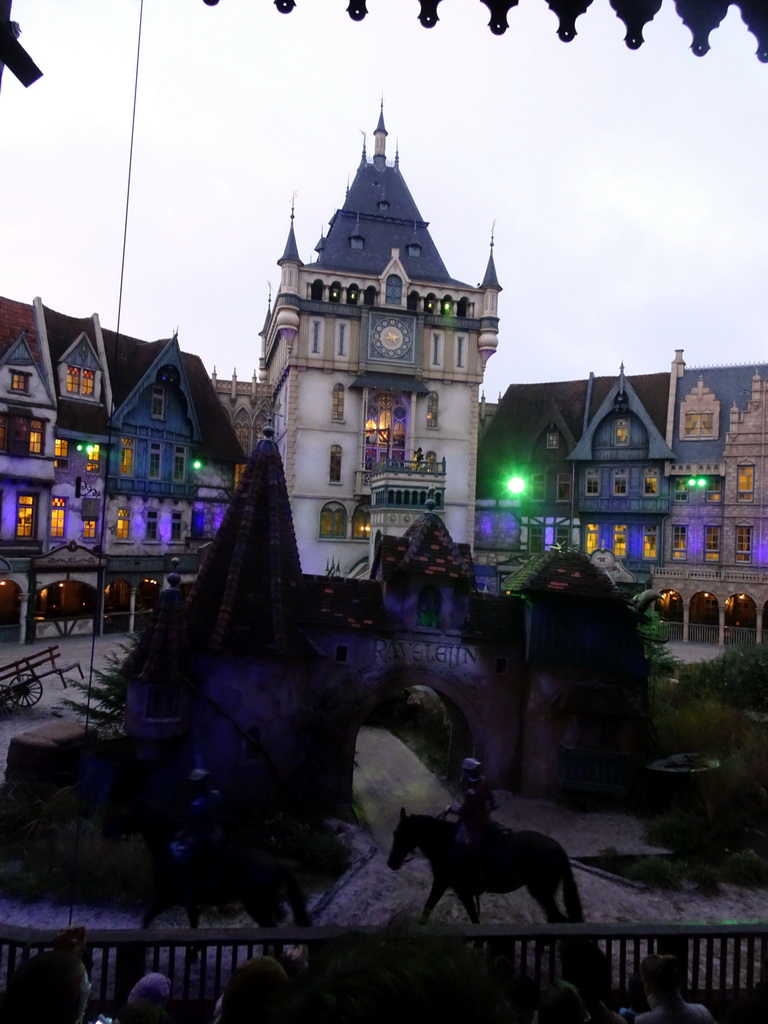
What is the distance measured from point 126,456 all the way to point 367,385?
1300 cm

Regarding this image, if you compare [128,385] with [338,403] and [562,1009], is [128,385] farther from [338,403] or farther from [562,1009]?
[562,1009]

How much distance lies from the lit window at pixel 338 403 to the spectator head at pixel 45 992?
1360 inches

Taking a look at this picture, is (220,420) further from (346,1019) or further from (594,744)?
(346,1019)

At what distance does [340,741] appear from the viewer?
12.4 metres

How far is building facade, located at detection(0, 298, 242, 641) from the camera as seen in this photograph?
2875 cm

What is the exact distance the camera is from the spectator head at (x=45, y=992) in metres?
2.51

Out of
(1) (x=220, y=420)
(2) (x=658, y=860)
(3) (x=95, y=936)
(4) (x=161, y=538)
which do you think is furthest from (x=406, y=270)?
(3) (x=95, y=936)

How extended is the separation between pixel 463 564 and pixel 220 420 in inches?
1142

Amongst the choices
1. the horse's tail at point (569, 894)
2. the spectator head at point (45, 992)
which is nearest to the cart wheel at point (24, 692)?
the horse's tail at point (569, 894)

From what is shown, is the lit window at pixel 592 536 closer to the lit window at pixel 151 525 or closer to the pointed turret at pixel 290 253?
the pointed turret at pixel 290 253

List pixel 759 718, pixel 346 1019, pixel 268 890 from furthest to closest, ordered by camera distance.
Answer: pixel 759 718 → pixel 268 890 → pixel 346 1019

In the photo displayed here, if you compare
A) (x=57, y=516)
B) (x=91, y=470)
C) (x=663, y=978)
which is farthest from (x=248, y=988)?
(x=91, y=470)

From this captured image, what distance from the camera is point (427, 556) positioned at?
1340 centimetres

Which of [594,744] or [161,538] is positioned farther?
[161,538]
